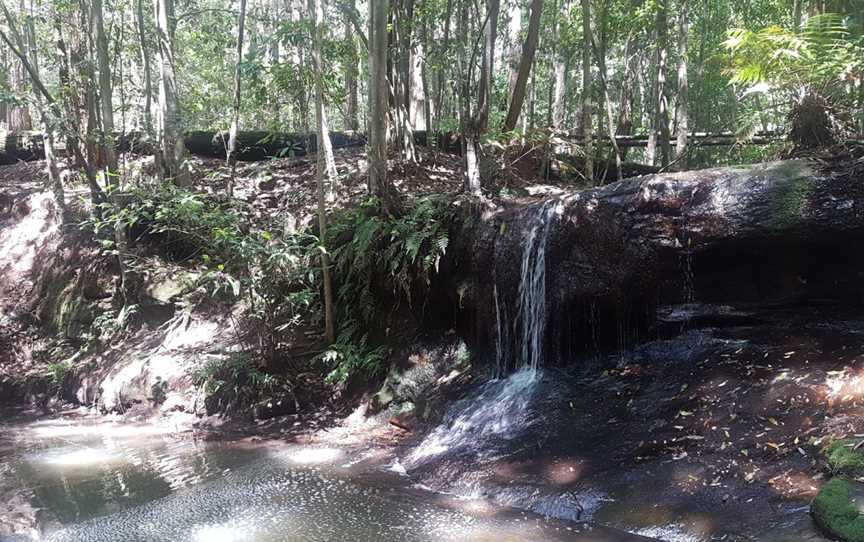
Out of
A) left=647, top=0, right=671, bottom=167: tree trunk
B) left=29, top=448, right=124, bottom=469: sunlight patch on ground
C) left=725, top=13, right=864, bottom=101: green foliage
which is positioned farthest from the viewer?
left=647, top=0, right=671, bottom=167: tree trunk

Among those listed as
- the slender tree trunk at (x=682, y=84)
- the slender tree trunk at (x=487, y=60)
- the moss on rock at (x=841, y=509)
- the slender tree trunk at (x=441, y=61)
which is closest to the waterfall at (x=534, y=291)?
the slender tree trunk at (x=487, y=60)

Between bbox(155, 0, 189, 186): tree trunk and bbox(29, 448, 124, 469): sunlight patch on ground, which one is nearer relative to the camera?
bbox(29, 448, 124, 469): sunlight patch on ground

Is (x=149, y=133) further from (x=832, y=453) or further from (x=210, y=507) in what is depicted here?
(x=832, y=453)

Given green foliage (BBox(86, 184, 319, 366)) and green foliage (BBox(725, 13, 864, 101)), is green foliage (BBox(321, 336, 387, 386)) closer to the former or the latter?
green foliage (BBox(86, 184, 319, 366))

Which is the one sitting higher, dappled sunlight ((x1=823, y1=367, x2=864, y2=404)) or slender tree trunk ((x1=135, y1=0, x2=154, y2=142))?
slender tree trunk ((x1=135, y1=0, x2=154, y2=142))

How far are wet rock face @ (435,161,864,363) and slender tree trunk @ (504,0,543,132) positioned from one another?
4.24 meters

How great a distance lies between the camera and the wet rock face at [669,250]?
266 inches

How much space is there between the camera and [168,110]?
11.9 meters

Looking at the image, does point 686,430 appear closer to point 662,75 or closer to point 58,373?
point 58,373

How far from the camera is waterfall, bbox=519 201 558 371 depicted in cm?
801

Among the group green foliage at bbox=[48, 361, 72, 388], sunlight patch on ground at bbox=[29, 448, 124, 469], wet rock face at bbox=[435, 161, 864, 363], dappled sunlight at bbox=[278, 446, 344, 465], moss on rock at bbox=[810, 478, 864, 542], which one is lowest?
dappled sunlight at bbox=[278, 446, 344, 465]

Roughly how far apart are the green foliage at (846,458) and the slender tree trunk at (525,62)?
28.3 feet

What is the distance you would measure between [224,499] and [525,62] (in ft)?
30.3

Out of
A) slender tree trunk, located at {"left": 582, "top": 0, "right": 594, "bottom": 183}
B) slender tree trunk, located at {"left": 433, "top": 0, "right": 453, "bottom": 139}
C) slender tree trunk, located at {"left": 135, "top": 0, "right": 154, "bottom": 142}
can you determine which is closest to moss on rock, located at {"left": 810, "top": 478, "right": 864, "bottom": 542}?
slender tree trunk, located at {"left": 582, "top": 0, "right": 594, "bottom": 183}
